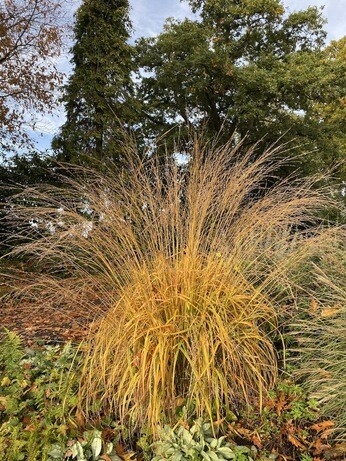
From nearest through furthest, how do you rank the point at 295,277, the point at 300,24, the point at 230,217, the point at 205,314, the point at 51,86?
the point at 205,314, the point at 230,217, the point at 295,277, the point at 51,86, the point at 300,24

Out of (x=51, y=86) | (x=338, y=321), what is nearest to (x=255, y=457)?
(x=338, y=321)

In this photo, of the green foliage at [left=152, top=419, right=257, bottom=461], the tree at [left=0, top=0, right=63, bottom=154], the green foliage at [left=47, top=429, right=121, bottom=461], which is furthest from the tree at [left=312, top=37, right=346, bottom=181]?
the green foliage at [left=47, top=429, right=121, bottom=461]

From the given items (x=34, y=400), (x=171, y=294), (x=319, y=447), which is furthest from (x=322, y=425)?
(x=34, y=400)

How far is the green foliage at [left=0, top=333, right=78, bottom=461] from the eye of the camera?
1.51 metres

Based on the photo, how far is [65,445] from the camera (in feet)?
4.97

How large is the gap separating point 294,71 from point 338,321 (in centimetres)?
921

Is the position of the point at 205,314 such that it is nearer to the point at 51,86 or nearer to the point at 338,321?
the point at 338,321

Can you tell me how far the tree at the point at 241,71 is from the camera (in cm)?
966

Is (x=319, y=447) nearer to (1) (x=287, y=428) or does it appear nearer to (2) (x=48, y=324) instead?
(1) (x=287, y=428)

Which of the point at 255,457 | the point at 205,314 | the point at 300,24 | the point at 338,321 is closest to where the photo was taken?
the point at 255,457

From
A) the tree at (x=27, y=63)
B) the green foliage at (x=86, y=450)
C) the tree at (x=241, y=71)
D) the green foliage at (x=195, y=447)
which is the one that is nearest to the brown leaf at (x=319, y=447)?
the green foliage at (x=195, y=447)

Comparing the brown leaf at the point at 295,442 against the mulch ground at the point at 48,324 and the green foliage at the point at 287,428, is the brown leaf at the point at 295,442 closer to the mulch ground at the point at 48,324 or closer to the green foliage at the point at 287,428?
the green foliage at the point at 287,428

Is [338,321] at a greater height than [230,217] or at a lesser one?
lesser

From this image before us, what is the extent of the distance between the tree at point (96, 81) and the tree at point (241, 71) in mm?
2549
